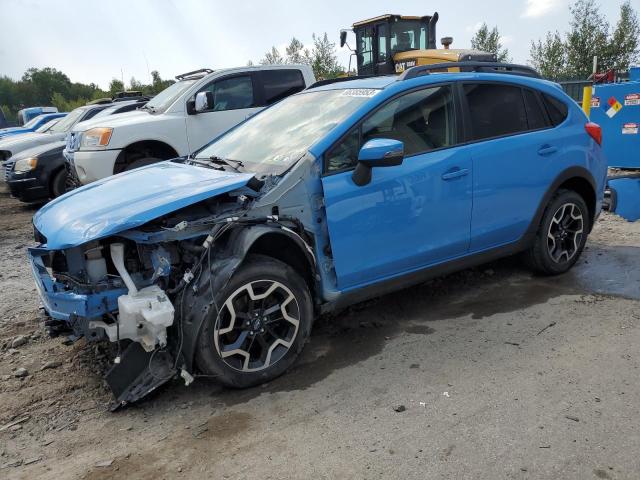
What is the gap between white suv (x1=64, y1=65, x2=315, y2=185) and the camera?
7586 mm

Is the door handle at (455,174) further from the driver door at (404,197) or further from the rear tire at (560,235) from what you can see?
the rear tire at (560,235)

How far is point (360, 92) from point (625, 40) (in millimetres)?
34212

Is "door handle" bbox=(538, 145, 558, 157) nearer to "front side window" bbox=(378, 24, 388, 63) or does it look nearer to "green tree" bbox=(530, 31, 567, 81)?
"front side window" bbox=(378, 24, 388, 63)

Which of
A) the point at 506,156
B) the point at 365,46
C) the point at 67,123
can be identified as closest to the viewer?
the point at 506,156

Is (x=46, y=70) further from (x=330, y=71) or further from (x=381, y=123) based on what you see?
(x=381, y=123)

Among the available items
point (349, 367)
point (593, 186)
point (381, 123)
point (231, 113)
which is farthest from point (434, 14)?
point (349, 367)

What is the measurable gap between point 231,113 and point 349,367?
19.5 ft

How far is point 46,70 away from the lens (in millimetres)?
76812

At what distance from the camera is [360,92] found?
153 inches

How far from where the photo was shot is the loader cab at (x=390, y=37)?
1291 cm

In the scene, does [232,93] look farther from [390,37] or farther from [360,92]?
[390,37]

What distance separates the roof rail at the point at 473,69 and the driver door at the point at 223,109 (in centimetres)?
436

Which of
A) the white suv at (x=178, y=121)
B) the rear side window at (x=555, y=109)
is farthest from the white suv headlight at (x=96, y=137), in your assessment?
the rear side window at (x=555, y=109)

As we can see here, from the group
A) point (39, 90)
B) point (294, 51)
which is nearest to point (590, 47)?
point (294, 51)
